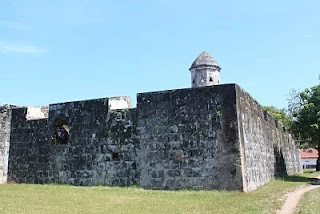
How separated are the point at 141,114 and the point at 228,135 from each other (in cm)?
357

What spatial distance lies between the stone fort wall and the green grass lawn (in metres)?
0.89

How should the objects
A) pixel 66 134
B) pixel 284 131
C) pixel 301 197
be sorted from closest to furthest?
pixel 301 197
pixel 66 134
pixel 284 131

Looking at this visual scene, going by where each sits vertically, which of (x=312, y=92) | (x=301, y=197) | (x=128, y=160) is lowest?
(x=301, y=197)

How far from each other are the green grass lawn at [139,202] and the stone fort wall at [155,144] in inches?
35.0

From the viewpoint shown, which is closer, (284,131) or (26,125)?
(26,125)

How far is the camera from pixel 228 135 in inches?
502

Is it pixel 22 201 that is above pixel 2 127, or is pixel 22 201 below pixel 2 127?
below

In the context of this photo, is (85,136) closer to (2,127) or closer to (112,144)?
(112,144)

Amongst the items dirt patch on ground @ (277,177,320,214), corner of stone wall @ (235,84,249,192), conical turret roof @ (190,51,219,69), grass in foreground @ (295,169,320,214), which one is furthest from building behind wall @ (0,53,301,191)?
conical turret roof @ (190,51,219,69)

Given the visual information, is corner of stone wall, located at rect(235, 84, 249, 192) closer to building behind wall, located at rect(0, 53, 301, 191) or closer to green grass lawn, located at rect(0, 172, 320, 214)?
building behind wall, located at rect(0, 53, 301, 191)

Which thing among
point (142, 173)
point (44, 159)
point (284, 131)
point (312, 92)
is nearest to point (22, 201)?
point (142, 173)

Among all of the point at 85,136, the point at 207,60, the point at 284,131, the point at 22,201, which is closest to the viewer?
the point at 22,201

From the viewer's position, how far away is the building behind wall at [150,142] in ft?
42.2

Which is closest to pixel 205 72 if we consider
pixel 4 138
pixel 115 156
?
pixel 115 156
